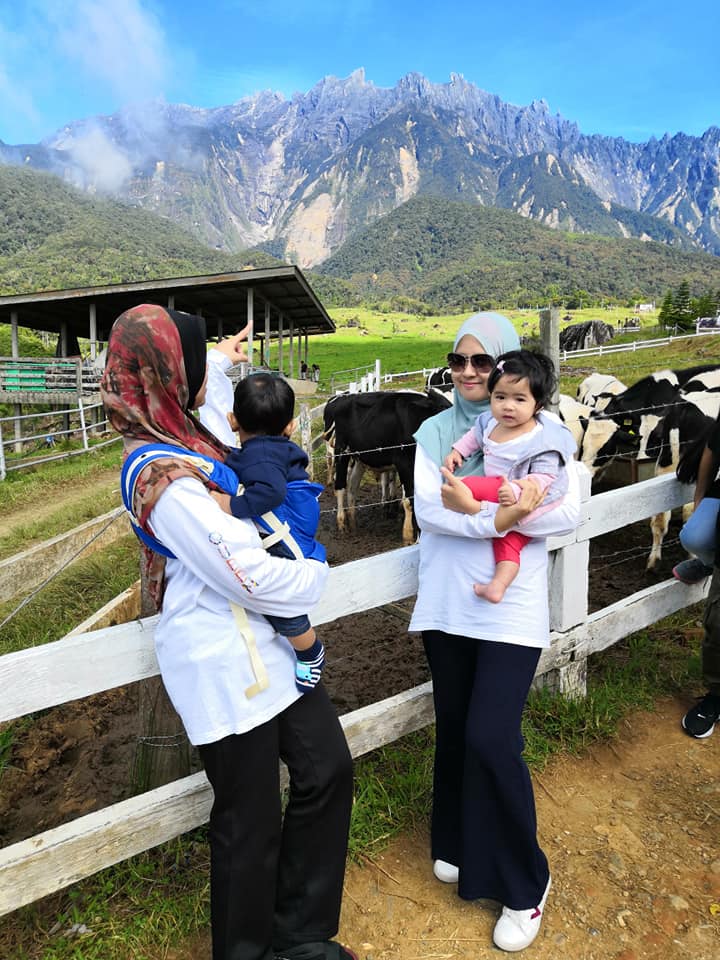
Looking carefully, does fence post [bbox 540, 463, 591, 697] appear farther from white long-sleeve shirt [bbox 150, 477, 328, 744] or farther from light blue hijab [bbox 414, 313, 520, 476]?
white long-sleeve shirt [bbox 150, 477, 328, 744]

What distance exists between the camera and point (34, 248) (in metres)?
140

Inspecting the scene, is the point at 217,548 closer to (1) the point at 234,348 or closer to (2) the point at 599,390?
(1) the point at 234,348

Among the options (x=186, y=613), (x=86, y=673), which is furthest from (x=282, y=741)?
(x=86, y=673)

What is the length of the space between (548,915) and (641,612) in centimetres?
168

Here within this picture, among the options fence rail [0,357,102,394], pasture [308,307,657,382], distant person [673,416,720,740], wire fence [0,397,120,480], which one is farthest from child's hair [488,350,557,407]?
→ pasture [308,307,657,382]

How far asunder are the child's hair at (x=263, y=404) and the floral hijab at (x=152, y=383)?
0.53 feet

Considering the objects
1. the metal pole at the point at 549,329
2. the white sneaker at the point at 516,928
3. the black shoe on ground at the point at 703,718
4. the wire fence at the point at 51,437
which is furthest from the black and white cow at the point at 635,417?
the wire fence at the point at 51,437

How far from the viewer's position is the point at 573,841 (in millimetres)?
2410

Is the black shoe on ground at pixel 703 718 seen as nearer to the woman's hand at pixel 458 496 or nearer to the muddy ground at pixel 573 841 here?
the muddy ground at pixel 573 841

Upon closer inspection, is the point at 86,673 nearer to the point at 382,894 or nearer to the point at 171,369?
the point at 171,369

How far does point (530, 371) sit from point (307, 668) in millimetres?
1174

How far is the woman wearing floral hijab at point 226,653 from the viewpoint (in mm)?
1466

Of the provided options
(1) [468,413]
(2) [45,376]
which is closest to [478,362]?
(1) [468,413]

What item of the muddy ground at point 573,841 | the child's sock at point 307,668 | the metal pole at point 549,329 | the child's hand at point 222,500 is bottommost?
the muddy ground at point 573,841
